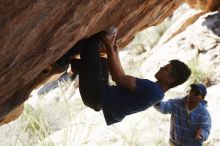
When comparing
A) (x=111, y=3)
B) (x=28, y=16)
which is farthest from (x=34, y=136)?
(x=28, y=16)

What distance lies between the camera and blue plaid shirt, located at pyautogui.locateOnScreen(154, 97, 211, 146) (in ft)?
15.8

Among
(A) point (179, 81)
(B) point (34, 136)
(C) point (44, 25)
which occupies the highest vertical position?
(C) point (44, 25)

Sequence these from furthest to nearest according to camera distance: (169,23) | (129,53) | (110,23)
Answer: (169,23), (129,53), (110,23)

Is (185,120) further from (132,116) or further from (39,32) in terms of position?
(132,116)

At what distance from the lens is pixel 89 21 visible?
11.6ft

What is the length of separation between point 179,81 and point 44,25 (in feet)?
→ 5.22

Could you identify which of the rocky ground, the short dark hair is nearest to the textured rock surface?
the short dark hair

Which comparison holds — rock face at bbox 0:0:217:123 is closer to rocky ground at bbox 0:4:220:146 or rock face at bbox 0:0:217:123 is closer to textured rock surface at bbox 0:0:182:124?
textured rock surface at bbox 0:0:182:124

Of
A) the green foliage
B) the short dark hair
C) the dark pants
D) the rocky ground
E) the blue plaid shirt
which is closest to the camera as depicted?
the dark pants

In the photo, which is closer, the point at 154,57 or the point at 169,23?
the point at 154,57

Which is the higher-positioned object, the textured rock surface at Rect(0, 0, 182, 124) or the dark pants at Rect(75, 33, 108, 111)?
the textured rock surface at Rect(0, 0, 182, 124)

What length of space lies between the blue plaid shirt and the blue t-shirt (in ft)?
3.20

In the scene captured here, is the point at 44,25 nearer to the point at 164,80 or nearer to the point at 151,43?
the point at 164,80

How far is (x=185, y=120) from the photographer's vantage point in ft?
16.1
